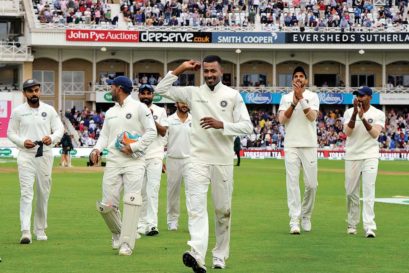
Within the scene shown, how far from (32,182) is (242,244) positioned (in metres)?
3.24

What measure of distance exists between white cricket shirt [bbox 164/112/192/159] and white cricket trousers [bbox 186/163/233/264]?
514 cm

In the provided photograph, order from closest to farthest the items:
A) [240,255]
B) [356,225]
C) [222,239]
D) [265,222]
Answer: [222,239]
[240,255]
[356,225]
[265,222]

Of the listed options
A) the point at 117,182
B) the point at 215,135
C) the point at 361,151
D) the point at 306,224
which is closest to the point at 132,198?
the point at 117,182

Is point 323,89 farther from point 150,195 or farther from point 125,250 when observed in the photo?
point 125,250

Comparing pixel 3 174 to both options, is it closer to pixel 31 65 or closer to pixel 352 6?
pixel 31 65

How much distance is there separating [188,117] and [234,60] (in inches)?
2584

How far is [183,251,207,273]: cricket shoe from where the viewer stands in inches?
468

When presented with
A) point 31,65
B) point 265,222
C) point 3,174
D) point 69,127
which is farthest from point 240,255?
point 31,65

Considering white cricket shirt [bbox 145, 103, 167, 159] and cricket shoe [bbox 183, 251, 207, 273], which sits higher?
white cricket shirt [bbox 145, 103, 167, 159]

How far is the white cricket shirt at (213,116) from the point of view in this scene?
42.1 feet

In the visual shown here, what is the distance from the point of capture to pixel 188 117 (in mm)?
18594

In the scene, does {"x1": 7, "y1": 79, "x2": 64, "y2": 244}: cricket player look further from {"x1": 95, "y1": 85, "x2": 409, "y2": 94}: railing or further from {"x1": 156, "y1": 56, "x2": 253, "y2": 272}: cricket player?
{"x1": 95, "y1": 85, "x2": 409, "y2": 94}: railing

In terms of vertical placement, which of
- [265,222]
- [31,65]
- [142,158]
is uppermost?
[31,65]

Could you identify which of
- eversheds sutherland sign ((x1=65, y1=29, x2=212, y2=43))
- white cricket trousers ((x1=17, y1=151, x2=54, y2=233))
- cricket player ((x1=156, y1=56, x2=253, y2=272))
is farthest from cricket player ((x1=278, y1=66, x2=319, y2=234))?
eversheds sutherland sign ((x1=65, y1=29, x2=212, y2=43))
